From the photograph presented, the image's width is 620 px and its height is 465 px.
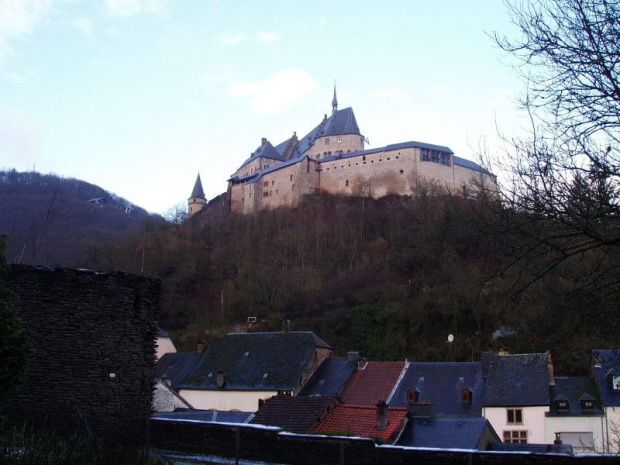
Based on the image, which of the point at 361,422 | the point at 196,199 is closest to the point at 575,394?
the point at 361,422

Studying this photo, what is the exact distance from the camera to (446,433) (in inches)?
746

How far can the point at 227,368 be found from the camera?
117ft

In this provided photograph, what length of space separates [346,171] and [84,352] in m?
63.0

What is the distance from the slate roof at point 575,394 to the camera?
27.8 m

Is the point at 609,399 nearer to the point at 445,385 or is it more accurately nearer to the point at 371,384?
the point at 445,385

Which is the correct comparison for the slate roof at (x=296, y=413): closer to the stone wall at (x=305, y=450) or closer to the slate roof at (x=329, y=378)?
the stone wall at (x=305, y=450)

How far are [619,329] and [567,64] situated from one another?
353 centimetres

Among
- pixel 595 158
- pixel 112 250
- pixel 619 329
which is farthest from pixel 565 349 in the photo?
pixel 112 250

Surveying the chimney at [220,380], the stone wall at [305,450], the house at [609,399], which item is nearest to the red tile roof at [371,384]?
the chimney at [220,380]

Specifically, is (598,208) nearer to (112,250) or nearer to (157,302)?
(157,302)

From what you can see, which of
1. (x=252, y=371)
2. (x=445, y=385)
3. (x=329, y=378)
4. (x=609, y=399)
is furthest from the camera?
(x=252, y=371)

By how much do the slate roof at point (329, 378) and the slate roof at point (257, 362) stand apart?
751 millimetres

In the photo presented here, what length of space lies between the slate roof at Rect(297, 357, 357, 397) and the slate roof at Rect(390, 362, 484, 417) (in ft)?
9.48

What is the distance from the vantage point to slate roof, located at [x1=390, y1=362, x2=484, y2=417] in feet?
94.6
